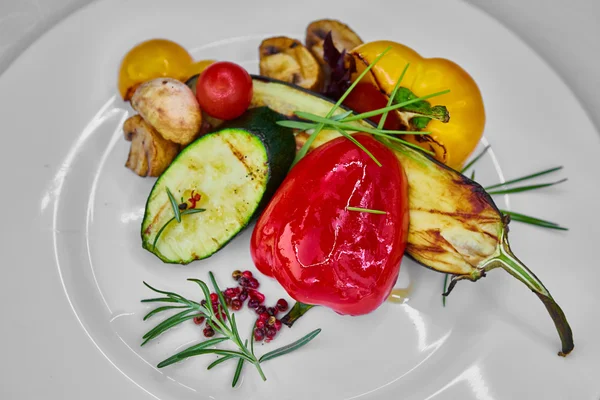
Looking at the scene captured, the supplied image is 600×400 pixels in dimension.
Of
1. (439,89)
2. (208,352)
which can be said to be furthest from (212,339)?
(439,89)

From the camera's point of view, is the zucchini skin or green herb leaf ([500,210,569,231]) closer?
the zucchini skin

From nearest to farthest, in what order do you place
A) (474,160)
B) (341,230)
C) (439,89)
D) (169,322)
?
(341,230), (169,322), (439,89), (474,160)

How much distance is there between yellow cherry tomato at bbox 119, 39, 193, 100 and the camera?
5.76 ft

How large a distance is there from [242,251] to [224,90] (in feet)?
1.66

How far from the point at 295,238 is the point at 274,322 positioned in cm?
34

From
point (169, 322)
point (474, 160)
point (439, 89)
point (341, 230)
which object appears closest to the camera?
point (341, 230)

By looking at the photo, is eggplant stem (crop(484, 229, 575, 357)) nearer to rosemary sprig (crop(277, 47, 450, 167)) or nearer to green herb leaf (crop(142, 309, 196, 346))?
rosemary sprig (crop(277, 47, 450, 167))

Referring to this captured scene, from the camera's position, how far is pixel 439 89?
65.5 inches

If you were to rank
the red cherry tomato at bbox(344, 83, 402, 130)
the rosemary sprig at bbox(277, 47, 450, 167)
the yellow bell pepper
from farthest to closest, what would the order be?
the red cherry tomato at bbox(344, 83, 402, 130)
the yellow bell pepper
the rosemary sprig at bbox(277, 47, 450, 167)

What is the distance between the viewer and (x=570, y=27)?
206cm

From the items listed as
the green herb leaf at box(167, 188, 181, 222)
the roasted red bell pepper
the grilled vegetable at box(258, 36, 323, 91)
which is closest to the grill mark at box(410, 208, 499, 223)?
the roasted red bell pepper

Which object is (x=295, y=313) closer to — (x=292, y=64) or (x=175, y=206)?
(x=175, y=206)

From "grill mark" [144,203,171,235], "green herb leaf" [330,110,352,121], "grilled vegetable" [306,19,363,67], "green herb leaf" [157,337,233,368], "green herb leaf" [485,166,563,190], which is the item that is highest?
"grilled vegetable" [306,19,363,67]

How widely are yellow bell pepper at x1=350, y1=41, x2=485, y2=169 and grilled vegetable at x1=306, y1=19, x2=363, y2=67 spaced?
124mm
